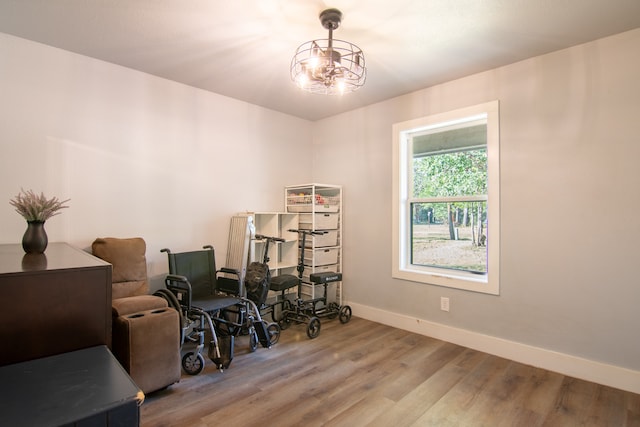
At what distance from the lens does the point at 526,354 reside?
8.94 feet

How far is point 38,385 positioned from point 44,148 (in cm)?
237

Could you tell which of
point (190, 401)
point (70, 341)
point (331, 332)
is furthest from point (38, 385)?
point (331, 332)

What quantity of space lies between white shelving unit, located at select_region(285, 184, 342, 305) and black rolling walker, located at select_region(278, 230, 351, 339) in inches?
4.6

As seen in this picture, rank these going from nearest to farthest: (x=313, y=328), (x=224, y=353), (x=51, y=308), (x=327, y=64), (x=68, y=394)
Answer: (x=68, y=394), (x=51, y=308), (x=327, y=64), (x=224, y=353), (x=313, y=328)

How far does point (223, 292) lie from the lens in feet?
10.8

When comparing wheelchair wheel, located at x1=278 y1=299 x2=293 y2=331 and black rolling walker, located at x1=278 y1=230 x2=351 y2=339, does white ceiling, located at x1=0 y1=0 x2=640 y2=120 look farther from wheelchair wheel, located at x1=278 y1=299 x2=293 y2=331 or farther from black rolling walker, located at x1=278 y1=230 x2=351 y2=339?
wheelchair wheel, located at x1=278 y1=299 x2=293 y2=331

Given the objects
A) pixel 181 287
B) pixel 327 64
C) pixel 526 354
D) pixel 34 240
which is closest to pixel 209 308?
pixel 181 287

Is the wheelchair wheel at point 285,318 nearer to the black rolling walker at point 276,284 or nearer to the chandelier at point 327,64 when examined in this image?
the black rolling walker at point 276,284

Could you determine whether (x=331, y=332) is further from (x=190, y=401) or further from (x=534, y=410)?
(x=534, y=410)

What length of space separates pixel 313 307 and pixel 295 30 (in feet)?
9.03

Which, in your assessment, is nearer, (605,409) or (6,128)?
(605,409)

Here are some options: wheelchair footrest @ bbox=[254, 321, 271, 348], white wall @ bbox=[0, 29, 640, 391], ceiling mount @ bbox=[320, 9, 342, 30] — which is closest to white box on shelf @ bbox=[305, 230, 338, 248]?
white wall @ bbox=[0, 29, 640, 391]

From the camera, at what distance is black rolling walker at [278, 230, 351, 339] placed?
356 centimetres

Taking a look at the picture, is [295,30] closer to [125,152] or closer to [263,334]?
[125,152]
